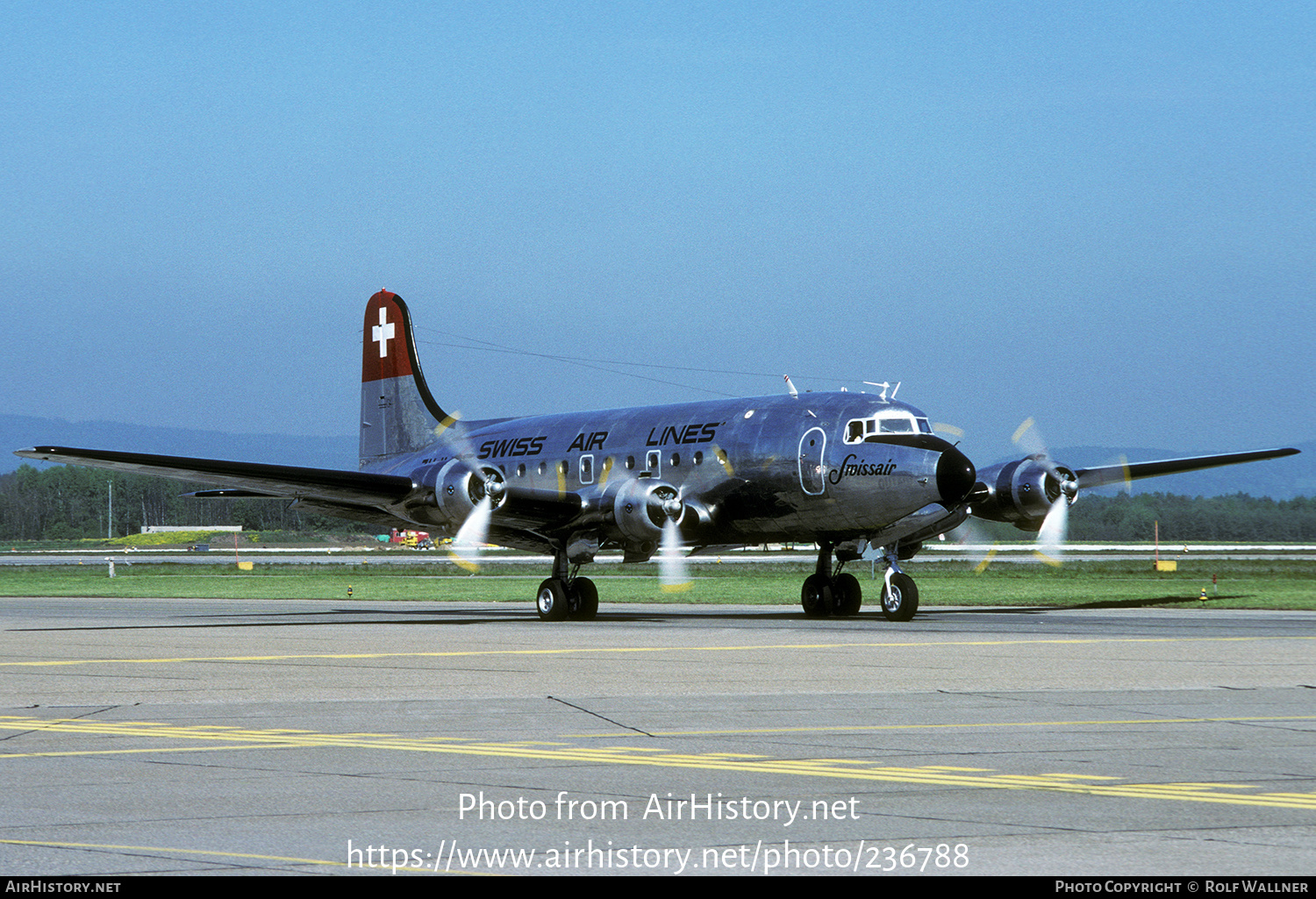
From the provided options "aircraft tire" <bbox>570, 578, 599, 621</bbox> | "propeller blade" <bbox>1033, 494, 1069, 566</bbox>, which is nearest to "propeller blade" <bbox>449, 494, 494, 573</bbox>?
"aircraft tire" <bbox>570, 578, 599, 621</bbox>

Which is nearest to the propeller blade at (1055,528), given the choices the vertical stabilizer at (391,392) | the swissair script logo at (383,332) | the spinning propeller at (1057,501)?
Answer: the spinning propeller at (1057,501)

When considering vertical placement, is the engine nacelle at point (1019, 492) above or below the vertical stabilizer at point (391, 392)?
below

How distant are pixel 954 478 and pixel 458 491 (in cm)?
978

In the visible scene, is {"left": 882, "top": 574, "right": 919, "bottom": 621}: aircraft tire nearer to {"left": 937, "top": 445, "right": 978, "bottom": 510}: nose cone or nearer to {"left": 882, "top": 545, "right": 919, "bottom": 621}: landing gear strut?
{"left": 882, "top": 545, "right": 919, "bottom": 621}: landing gear strut

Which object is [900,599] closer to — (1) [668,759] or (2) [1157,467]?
(2) [1157,467]

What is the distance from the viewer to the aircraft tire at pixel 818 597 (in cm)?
3038

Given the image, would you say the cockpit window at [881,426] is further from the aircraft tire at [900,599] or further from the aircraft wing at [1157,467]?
the aircraft wing at [1157,467]

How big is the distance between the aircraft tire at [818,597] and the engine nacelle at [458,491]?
696 cm

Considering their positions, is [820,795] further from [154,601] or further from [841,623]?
[154,601]

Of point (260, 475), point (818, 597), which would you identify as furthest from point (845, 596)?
point (260, 475)

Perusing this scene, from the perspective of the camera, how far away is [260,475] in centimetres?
2833

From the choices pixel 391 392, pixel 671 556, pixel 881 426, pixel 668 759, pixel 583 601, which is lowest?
pixel 583 601
